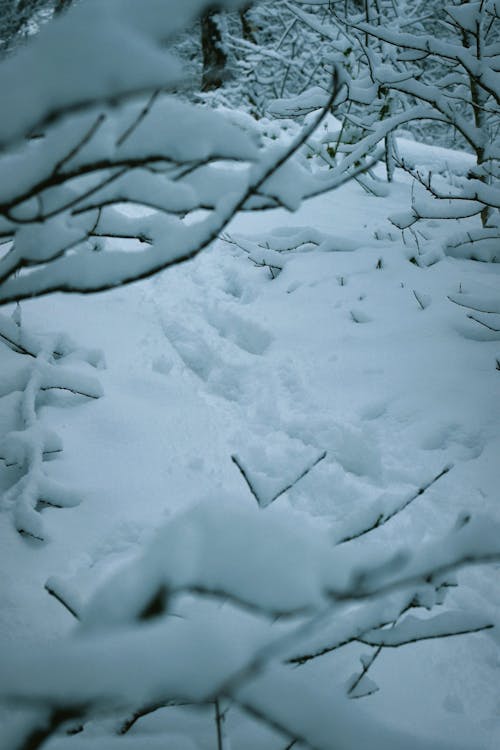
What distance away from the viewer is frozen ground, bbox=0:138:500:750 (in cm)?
131

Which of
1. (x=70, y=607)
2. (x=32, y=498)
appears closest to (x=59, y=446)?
(x=32, y=498)

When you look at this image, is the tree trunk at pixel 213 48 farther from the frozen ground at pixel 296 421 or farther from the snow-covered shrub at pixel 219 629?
the snow-covered shrub at pixel 219 629

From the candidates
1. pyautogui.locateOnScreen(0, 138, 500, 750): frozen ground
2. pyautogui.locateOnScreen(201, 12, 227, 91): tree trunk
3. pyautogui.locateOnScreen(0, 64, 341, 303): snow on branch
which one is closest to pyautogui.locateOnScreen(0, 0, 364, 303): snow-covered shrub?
pyautogui.locateOnScreen(0, 64, 341, 303): snow on branch

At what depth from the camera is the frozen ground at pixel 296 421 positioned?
1.31 meters

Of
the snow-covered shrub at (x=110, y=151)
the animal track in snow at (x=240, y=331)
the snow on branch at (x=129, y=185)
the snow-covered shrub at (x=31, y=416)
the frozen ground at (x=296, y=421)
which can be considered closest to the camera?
the snow-covered shrub at (x=110, y=151)

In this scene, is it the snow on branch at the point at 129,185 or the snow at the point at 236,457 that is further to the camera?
the snow on branch at the point at 129,185

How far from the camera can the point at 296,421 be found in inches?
95.0

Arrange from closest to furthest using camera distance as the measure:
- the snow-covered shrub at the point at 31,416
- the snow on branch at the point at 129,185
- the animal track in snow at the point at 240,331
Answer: the snow on branch at the point at 129,185
the snow-covered shrub at the point at 31,416
the animal track in snow at the point at 240,331

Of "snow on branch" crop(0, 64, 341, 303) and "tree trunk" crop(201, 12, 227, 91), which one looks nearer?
"snow on branch" crop(0, 64, 341, 303)

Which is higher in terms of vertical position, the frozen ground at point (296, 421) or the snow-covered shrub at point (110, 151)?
the snow-covered shrub at point (110, 151)

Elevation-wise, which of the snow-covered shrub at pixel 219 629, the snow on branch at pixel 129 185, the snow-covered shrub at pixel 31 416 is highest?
the snow on branch at pixel 129 185

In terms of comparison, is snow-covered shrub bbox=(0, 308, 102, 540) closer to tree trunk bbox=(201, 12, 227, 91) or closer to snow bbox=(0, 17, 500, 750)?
snow bbox=(0, 17, 500, 750)

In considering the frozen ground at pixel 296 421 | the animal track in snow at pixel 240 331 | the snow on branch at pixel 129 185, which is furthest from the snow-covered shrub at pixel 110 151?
the animal track in snow at pixel 240 331

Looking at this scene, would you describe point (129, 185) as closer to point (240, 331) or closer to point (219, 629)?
point (219, 629)
